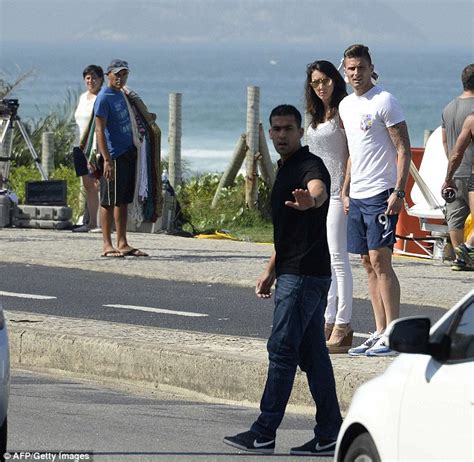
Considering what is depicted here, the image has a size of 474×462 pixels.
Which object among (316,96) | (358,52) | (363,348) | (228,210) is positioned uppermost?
(358,52)

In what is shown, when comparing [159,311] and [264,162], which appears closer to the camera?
[159,311]

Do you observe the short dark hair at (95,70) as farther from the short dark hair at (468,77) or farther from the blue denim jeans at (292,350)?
the blue denim jeans at (292,350)

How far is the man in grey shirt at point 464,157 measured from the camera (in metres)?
14.1

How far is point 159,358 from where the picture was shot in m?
10.0

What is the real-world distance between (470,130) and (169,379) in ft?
15.6

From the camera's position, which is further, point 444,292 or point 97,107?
point 97,107

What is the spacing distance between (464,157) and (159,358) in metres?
5.07

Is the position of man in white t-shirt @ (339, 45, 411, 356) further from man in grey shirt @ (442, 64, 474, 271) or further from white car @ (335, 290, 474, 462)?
man in grey shirt @ (442, 64, 474, 271)

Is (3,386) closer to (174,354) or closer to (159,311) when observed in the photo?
(174,354)

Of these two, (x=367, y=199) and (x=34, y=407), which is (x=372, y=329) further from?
(x=34, y=407)

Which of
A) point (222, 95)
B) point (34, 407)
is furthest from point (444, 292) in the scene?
point (222, 95)

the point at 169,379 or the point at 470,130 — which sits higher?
the point at 470,130

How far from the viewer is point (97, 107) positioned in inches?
589

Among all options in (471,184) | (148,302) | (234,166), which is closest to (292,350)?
(148,302)
